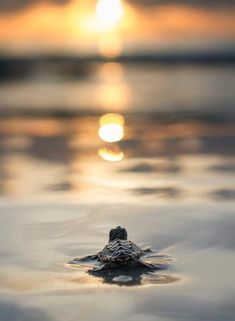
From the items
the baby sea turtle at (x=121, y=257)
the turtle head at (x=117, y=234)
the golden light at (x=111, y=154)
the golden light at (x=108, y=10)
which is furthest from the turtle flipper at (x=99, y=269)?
the golden light at (x=108, y=10)

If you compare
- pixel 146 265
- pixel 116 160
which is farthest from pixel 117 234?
pixel 116 160

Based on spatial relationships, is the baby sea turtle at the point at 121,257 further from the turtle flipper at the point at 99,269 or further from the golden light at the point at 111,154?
the golden light at the point at 111,154

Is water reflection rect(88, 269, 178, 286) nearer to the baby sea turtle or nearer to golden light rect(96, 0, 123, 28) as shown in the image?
the baby sea turtle

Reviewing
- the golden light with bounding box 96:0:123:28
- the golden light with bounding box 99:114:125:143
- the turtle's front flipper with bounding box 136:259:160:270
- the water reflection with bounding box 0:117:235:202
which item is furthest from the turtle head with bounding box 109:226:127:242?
the golden light with bounding box 96:0:123:28

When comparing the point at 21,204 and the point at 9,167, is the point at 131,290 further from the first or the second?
the point at 9,167

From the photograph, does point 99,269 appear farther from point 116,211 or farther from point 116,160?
point 116,160

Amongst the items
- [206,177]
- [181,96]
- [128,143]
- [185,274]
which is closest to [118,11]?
[181,96]
